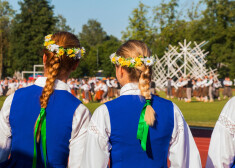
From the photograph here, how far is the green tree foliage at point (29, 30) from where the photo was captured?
69188 mm

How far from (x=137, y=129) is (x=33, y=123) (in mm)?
736

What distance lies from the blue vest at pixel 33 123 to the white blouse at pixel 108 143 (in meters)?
0.18

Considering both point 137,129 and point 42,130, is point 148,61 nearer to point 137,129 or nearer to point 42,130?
A: point 137,129

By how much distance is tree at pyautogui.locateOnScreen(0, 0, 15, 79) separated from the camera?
6938 cm

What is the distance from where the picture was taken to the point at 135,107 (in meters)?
2.68

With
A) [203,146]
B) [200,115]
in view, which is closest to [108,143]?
[203,146]

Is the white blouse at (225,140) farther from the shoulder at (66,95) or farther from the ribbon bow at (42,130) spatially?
the ribbon bow at (42,130)

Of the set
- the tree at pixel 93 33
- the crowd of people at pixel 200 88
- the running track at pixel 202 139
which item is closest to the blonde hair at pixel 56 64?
the running track at pixel 202 139

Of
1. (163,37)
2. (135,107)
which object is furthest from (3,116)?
(163,37)

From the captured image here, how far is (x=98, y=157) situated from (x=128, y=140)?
230 mm

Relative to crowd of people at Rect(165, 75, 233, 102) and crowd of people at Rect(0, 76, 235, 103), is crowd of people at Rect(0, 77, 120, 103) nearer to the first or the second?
crowd of people at Rect(0, 76, 235, 103)

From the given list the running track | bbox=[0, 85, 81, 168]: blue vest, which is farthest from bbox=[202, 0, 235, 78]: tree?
bbox=[0, 85, 81, 168]: blue vest

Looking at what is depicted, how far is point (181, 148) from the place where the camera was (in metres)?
2.66

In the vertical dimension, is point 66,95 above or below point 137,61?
below
